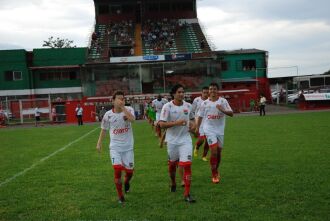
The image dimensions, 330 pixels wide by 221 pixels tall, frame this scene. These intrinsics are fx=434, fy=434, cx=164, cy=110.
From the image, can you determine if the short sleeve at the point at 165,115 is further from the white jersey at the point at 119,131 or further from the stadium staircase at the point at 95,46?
the stadium staircase at the point at 95,46

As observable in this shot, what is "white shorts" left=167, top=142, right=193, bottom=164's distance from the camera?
756cm

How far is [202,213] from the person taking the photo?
642cm

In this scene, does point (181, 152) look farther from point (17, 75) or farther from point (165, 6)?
point (165, 6)

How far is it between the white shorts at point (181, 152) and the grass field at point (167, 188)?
65 centimetres

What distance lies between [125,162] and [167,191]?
1.01 meters

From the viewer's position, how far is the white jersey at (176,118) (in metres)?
7.77

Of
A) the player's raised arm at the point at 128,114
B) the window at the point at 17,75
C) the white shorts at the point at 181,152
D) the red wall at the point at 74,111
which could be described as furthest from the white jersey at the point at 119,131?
the window at the point at 17,75

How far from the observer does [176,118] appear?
7.79m

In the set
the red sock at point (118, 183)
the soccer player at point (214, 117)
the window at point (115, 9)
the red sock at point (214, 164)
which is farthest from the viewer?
the window at point (115, 9)

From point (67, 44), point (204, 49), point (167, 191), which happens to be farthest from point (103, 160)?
point (67, 44)

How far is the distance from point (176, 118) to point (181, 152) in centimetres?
62

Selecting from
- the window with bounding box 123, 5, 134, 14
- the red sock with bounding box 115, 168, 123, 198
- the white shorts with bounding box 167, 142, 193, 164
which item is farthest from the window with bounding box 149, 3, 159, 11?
the red sock with bounding box 115, 168, 123, 198

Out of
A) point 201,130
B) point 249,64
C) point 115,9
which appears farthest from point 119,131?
point 115,9

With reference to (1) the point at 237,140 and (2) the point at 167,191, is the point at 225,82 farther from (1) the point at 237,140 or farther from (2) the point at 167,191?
(2) the point at 167,191
